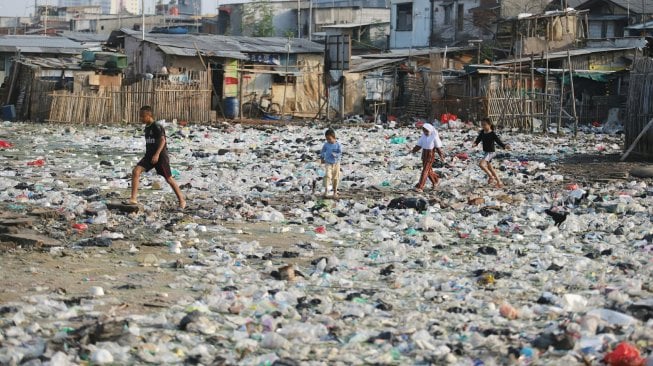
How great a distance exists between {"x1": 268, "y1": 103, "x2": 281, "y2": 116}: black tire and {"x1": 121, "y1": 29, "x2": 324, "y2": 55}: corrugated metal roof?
2.15 metres

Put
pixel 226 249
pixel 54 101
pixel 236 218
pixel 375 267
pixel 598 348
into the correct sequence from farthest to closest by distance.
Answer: pixel 54 101, pixel 236 218, pixel 226 249, pixel 375 267, pixel 598 348

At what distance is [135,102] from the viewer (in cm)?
2939

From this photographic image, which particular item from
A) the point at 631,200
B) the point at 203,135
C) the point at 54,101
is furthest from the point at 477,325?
the point at 54,101

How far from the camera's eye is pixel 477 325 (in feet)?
20.9

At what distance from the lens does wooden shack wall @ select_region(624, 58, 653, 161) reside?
699 inches

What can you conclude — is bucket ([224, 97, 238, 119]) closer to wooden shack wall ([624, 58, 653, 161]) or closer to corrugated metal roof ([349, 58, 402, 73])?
corrugated metal roof ([349, 58, 402, 73])

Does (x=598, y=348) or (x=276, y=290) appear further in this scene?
(x=276, y=290)

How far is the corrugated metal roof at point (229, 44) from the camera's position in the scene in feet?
110

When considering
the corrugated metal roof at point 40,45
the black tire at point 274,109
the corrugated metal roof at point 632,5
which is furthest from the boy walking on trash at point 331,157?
the corrugated metal roof at point 632,5

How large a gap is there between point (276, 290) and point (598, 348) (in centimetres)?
251

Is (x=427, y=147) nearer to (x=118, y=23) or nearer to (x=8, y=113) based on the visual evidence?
(x=8, y=113)

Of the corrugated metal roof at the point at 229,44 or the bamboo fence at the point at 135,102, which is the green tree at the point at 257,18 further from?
the bamboo fence at the point at 135,102

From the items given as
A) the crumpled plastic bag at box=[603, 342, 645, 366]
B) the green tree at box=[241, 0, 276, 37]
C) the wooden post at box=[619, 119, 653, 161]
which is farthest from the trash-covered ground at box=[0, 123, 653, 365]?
the green tree at box=[241, 0, 276, 37]

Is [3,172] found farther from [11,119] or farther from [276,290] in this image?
[11,119]
